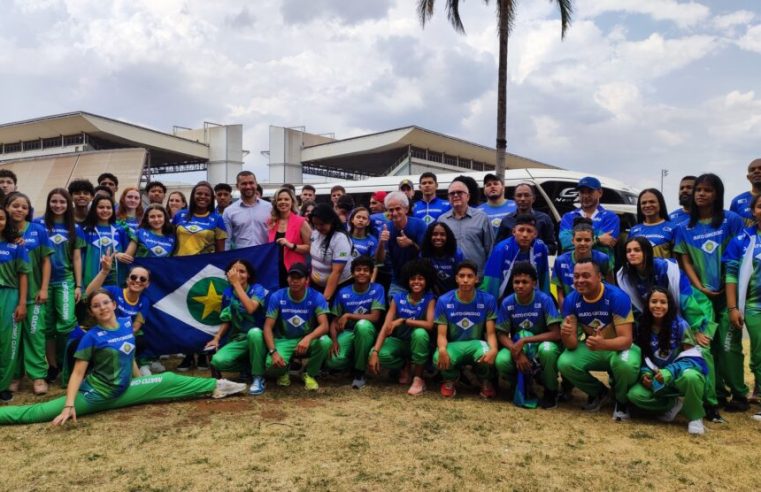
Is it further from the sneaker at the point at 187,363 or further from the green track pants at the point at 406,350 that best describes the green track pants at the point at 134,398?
the green track pants at the point at 406,350

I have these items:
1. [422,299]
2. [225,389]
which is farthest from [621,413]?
[225,389]

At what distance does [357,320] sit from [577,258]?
1902mm

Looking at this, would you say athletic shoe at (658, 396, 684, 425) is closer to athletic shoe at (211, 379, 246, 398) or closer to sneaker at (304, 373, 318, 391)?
sneaker at (304, 373, 318, 391)

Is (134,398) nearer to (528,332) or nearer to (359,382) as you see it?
(359,382)

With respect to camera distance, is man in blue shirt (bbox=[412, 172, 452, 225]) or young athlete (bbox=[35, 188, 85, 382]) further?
man in blue shirt (bbox=[412, 172, 452, 225])

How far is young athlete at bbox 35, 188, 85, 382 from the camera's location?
484 centimetres

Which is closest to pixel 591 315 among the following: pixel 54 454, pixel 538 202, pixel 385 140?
pixel 54 454

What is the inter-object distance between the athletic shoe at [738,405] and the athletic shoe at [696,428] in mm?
699

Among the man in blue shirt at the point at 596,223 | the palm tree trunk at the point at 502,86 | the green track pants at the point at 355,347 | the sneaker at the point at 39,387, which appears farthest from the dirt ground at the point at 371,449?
the palm tree trunk at the point at 502,86

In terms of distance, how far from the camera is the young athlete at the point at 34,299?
15.1 ft

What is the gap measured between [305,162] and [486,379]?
3426cm

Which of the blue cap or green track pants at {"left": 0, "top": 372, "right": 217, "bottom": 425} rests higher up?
the blue cap

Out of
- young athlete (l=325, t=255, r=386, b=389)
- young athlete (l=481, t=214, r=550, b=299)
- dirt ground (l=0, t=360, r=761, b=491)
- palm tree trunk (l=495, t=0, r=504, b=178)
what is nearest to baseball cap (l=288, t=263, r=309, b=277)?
young athlete (l=325, t=255, r=386, b=389)

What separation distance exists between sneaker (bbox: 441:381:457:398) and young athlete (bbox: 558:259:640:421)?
0.90m
